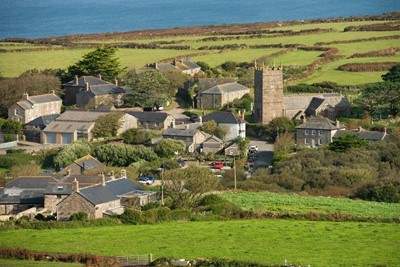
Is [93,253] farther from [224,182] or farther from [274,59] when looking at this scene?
[274,59]

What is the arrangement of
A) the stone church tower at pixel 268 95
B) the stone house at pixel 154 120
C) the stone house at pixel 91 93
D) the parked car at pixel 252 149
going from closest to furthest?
1. the parked car at pixel 252 149
2. the stone house at pixel 154 120
3. the stone church tower at pixel 268 95
4. the stone house at pixel 91 93

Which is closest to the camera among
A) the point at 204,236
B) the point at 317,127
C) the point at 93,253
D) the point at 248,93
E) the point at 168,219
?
the point at 93,253

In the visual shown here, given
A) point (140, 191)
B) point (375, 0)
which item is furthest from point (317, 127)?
point (375, 0)

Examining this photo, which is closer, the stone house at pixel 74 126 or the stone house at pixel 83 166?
the stone house at pixel 83 166

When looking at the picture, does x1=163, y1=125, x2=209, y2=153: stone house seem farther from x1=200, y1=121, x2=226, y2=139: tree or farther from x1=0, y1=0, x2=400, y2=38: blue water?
x1=0, y1=0, x2=400, y2=38: blue water

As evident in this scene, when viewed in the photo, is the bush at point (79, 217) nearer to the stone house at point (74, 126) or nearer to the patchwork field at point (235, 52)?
the stone house at point (74, 126)

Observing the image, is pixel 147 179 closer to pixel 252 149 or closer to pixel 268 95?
pixel 252 149

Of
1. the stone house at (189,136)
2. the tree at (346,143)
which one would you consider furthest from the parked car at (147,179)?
the tree at (346,143)
